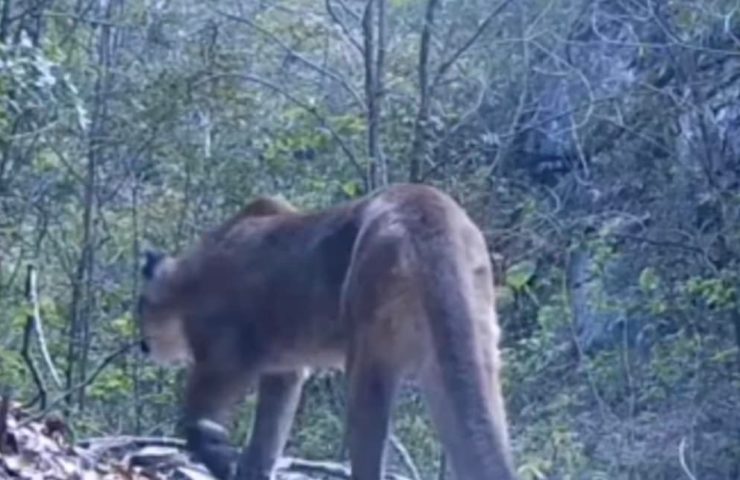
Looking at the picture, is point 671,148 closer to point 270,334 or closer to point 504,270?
point 504,270

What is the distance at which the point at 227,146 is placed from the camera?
11.1m

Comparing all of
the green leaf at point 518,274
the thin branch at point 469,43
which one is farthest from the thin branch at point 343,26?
the green leaf at point 518,274

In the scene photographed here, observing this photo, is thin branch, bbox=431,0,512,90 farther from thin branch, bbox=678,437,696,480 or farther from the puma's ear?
thin branch, bbox=678,437,696,480

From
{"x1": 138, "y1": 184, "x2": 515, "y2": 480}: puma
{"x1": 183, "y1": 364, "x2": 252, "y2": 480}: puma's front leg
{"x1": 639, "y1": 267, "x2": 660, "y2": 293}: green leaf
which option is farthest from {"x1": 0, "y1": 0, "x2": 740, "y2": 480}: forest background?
{"x1": 183, "y1": 364, "x2": 252, "y2": 480}: puma's front leg

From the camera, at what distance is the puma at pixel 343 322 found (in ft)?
18.7

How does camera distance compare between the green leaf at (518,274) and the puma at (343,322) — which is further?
the green leaf at (518,274)

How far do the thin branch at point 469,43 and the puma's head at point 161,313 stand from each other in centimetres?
213

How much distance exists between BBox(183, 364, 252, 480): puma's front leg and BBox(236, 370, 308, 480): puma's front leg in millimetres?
84

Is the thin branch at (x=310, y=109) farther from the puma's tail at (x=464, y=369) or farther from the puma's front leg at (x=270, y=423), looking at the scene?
the puma's tail at (x=464, y=369)

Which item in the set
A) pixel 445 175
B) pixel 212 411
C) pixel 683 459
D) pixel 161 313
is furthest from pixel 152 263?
pixel 683 459

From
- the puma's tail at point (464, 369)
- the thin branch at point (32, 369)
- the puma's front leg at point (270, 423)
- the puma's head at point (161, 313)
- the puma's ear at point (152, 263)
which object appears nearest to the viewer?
the puma's tail at point (464, 369)

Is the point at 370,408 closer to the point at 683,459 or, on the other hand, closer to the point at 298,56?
the point at 683,459

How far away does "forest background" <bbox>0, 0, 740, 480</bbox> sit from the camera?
10125 millimetres

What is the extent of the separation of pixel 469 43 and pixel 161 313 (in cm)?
240
